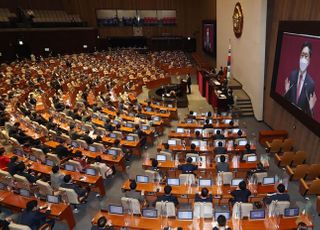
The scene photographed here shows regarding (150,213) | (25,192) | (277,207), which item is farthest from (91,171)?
(277,207)

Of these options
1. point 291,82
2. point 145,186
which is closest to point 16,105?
point 145,186

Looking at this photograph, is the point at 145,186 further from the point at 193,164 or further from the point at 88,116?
the point at 88,116

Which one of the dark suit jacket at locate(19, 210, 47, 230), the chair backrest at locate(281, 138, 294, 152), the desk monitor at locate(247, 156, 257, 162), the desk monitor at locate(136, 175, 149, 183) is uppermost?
the dark suit jacket at locate(19, 210, 47, 230)

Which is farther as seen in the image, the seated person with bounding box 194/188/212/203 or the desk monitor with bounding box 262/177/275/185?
the desk monitor with bounding box 262/177/275/185

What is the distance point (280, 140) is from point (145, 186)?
806 cm

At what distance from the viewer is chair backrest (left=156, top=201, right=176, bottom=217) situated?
8.70 meters

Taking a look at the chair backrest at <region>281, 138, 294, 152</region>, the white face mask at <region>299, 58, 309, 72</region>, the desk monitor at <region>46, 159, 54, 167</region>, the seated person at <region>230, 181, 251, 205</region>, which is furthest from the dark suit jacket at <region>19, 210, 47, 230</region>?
the white face mask at <region>299, 58, 309, 72</region>

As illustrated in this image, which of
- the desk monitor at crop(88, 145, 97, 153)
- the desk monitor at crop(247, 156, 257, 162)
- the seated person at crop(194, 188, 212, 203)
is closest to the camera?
the seated person at crop(194, 188, 212, 203)

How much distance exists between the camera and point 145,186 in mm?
10609

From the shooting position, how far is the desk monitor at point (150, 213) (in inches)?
344

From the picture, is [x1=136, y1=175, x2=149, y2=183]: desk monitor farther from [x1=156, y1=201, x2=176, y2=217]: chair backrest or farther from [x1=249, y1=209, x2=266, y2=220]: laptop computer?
[x1=249, y1=209, x2=266, y2=220]: laptop computer

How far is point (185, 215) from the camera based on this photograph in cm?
846

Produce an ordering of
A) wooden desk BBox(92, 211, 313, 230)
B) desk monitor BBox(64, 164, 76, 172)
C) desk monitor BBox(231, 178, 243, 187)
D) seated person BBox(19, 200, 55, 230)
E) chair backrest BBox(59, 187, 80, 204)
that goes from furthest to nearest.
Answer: desk monitor BBox(64, 164, 76, 172) → desk monitor BBox(231, 178, 243, 187) → chair backrest BBox(59, 187, 80, 204) → seated person BBox(19, 200, 55, 230) → wooden desk BBox(92, 211, 313, 230)

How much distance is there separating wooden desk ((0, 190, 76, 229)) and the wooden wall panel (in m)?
10.7
